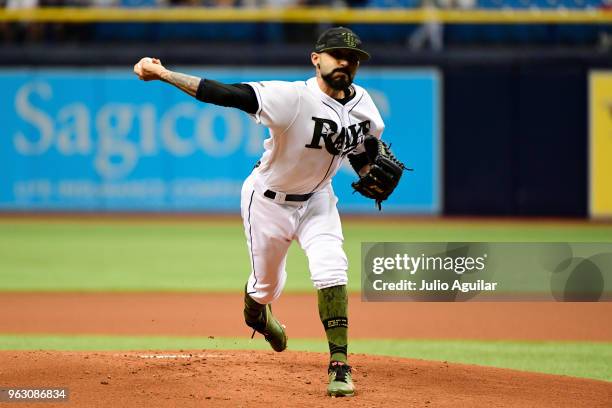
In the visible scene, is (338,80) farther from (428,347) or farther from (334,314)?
(428,347)

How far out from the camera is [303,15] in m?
17.2

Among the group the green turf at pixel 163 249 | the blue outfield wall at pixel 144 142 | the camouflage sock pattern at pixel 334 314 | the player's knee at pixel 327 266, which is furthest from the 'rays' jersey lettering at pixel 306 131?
the blue outfield wall at pixel 144 142

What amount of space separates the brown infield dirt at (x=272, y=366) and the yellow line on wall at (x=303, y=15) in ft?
28.6

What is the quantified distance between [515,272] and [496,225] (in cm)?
697

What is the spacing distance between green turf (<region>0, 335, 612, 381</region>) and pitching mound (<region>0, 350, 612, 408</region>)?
0.76 metres

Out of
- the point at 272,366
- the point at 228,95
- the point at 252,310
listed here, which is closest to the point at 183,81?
the point at 228,95

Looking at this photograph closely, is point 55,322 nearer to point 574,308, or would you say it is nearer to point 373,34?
point 574,308

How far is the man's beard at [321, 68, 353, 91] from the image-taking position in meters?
5.41

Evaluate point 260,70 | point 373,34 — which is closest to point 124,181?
point 260,70

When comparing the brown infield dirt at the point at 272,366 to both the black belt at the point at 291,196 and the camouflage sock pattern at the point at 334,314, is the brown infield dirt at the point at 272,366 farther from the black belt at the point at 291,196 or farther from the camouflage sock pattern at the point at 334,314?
the black belt at the point at 291,196

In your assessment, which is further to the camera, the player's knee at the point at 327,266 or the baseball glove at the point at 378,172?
the baseball glove at the point at 378,172

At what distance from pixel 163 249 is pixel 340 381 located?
8.50 meters

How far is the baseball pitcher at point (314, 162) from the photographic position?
206 inches

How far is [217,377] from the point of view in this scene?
5688 millimetres
